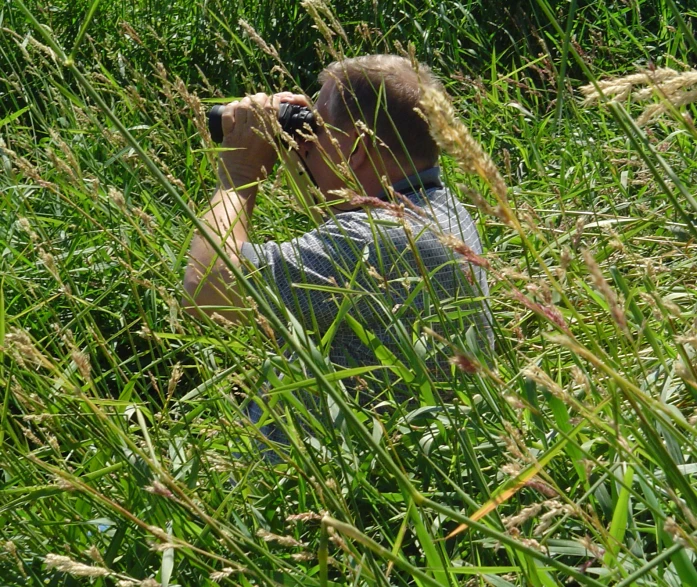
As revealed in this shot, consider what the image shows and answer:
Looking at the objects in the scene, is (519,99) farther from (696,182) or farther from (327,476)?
(327,476)

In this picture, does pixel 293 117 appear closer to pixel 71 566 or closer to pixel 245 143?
pixel 245 143

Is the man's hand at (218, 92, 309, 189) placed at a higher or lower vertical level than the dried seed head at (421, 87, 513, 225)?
lower

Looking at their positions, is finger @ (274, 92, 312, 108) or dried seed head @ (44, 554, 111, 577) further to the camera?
finger @ (274, 92, 312, 108)

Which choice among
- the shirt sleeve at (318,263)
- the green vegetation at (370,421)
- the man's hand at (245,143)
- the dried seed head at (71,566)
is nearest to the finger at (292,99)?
the man's hand at (245,143)

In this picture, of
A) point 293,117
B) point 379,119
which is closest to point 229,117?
point 293,117

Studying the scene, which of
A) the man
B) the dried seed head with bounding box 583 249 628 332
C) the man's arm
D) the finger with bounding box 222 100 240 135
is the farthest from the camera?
the finger with bounding box 222 100 240 135

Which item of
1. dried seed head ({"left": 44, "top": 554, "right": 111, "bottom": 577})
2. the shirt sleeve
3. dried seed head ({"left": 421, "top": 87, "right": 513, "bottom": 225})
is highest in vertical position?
dried seed head ({"left": 421, "top": 87, "right": 513, "bottom": 225})

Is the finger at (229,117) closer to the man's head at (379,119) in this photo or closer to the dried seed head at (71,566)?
the man's head at (379,119)

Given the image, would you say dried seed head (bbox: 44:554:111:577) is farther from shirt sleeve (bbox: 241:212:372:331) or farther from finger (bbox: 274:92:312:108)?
finger (bbox: 274:92:312:108)

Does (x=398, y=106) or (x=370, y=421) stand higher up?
(x=398, y=106)

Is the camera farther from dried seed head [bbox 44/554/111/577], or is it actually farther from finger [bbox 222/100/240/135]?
dried seed head [bbox 44/554/111/577]

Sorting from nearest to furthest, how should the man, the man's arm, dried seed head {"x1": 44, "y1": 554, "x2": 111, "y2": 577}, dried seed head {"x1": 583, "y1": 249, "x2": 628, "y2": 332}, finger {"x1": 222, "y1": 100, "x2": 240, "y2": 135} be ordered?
dried seed head {"x1": 583, "y1": 249, "x2": 628, "y2": 332} < dried seed head {"x1": 44, "y1": 554, "x2": 111, "y2": 577} < the man < the man's arm < finger {"x1": 222, "y1": 100, "x2": 240, "y2": 135}

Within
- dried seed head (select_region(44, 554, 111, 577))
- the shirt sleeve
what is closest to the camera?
the shirt sleeve

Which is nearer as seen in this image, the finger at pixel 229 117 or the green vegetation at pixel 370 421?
the green vegetation at pixel 370 421
